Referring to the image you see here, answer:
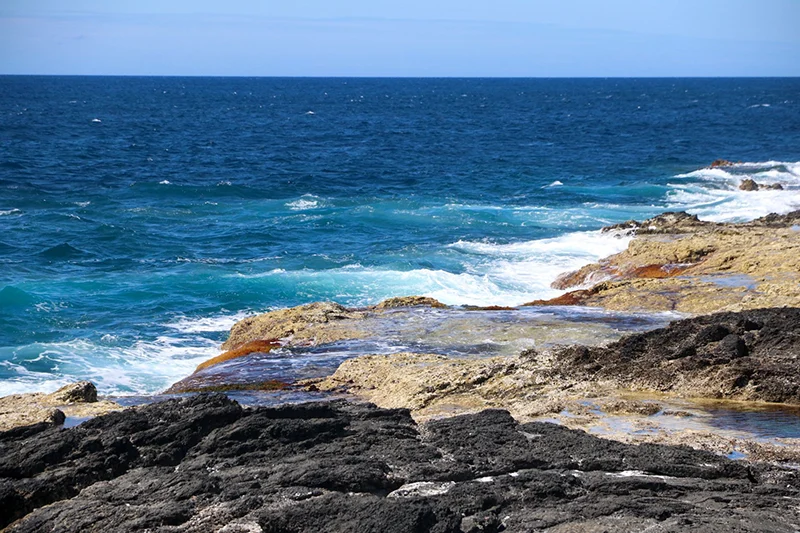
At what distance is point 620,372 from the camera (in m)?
14.1

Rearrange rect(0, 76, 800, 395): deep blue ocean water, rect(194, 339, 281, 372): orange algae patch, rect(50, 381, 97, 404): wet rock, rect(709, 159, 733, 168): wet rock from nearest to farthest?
rect(50, 381, 97, 404): wet rock < rect(194, 339, 281, 372): orange algae patch < rect(0, 76, 800, 395): deep blue ocean water < rect(709, 159, 733, 168): wet rock

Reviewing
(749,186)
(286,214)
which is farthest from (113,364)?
(749,186)

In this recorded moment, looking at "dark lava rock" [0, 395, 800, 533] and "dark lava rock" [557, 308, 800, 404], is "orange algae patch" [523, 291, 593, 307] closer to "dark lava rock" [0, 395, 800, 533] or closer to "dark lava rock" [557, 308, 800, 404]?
"dark lava rock" [557, 308, 800, 404]

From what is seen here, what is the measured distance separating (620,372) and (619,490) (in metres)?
6.08

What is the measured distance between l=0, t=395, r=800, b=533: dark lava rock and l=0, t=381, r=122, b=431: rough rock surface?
291 cm

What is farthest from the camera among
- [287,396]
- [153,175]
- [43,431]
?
[153,175]

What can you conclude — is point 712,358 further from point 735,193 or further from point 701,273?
point 735,193

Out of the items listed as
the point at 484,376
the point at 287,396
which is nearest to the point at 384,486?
the point at 484,376

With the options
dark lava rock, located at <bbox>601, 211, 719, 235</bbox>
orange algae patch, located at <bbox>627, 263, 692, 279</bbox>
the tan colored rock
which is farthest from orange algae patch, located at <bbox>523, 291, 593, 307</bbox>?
dark lava rock, located at <bbox>601, 211, 719, 235</bbox>

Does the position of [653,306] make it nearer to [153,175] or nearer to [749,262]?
[749,262]

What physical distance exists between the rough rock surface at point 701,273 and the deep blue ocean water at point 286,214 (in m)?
3.39

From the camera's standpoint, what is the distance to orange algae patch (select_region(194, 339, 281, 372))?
67.7 feet

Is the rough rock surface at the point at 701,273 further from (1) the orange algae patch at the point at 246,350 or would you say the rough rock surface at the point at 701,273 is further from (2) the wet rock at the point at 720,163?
(2) the wet rock at the point at 720,163

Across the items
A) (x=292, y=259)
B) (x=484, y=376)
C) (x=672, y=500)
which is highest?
(x=672, y=500)
